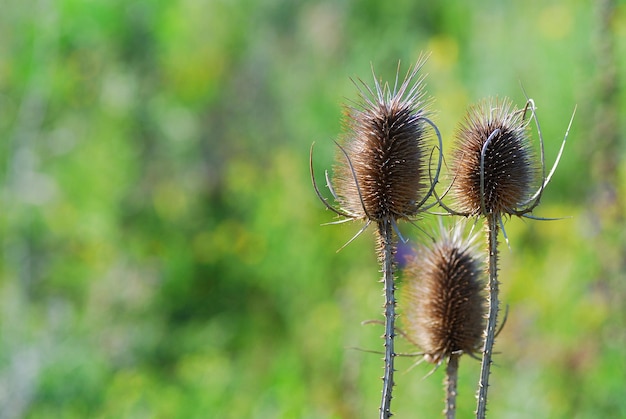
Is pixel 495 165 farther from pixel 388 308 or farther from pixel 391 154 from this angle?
pixel 388 308

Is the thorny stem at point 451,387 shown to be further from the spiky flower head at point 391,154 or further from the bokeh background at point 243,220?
the bokeh background at point 243,220

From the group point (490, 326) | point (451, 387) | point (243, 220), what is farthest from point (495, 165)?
point (243, 220)

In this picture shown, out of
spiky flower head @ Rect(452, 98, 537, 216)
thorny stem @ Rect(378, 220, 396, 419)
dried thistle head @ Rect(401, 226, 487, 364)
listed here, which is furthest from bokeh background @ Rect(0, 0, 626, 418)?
thorny stem @ Rect(378, 220, 396, 419)

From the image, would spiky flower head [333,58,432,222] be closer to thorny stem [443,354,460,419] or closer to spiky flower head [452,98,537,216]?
spiky flower head [452,98,537,216]

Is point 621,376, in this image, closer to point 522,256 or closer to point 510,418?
point 510,418

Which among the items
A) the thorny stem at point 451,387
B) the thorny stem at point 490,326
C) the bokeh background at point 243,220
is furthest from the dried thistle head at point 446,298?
the bokeh background at point 243,220
